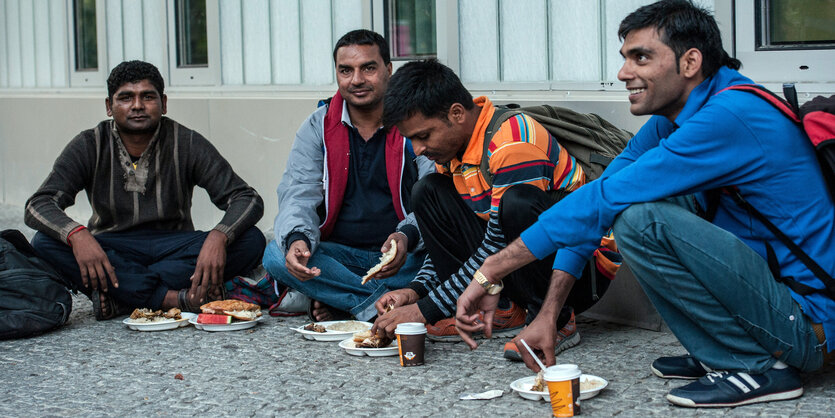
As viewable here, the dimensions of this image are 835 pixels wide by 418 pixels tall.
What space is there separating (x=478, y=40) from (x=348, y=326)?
1984 millimetres

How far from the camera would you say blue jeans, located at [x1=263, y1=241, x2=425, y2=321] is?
475 centimetres

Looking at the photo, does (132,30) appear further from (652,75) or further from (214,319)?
(652,75)

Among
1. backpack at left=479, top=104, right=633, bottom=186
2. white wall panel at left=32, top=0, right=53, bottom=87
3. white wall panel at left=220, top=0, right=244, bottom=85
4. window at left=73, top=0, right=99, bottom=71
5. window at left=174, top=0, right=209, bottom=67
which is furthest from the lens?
white wall panel at left=32, top=0, right=53, bottom=87

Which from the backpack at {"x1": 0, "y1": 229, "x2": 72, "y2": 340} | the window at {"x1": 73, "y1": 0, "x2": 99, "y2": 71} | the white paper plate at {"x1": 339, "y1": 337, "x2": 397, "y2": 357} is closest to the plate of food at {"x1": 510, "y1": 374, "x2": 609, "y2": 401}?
the white paper plate at {"x1": 339, "y1": 337, "x2": 397, "y2": 357}

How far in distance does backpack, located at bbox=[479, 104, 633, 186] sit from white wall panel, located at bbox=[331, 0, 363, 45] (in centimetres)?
235

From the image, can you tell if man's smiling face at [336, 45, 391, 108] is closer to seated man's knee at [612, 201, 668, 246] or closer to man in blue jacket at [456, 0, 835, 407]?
man in blue jacket at [456, 0, 835, 407]

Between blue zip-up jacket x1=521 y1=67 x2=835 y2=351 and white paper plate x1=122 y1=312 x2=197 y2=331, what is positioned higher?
blue zip-up jacket x1=521 y1=67 x2=835 y2=351

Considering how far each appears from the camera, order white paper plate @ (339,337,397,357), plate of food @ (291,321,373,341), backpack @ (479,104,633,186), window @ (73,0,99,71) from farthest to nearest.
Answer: window @ (73,0,99,71)
plate of food @ (291,321,373,341)
backpack @ (479,104,633,186)
white paper plate @ (339,337,397,357)

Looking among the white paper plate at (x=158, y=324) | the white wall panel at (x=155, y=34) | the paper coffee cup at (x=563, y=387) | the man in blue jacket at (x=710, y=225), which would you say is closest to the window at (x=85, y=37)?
the white wall panel at (x=155, y=34)

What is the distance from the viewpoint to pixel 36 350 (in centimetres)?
442

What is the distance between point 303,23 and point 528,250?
416cm

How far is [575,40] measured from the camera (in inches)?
199

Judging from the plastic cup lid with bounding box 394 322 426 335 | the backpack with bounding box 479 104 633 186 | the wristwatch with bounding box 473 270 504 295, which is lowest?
the plastic cup lid with bounding box 394 322 426 335

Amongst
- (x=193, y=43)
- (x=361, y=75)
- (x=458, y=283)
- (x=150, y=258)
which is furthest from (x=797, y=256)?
(x=193, y=43)
